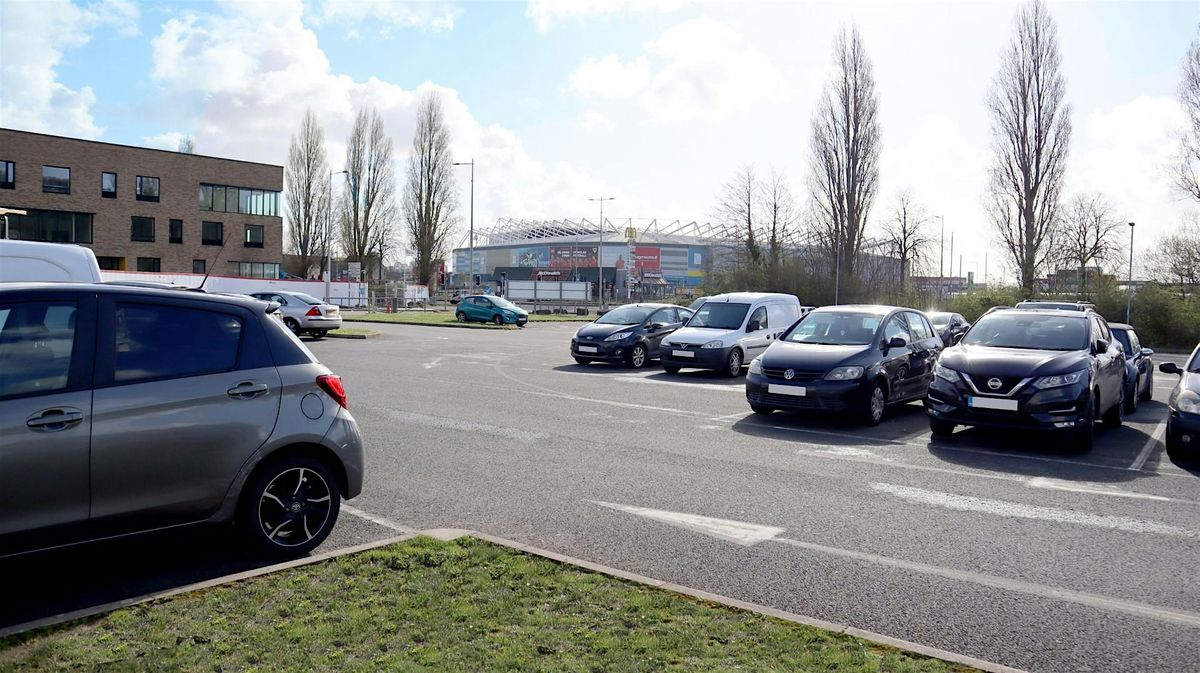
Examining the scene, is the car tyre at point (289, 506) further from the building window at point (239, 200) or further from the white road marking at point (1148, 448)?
the building window at point (239, 200)

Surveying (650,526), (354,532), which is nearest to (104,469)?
(354,532)

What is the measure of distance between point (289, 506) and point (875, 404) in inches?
344

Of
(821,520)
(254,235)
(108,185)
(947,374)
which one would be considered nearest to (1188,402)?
(947,374)

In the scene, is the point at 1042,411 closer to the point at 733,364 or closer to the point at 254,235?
the point at 733,364

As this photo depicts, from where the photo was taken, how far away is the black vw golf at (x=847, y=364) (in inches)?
477

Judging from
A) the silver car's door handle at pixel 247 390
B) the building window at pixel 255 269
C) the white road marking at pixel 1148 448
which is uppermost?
the building window at pixel 255 269

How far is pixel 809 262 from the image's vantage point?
5028cm

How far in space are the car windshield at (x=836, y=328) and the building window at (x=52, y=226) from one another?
53.4 metres

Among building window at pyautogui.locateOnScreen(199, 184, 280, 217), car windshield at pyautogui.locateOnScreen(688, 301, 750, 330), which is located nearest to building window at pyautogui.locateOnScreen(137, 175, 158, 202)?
building window at pyautogui.locateOnScreen(199, 184, 280, 217)

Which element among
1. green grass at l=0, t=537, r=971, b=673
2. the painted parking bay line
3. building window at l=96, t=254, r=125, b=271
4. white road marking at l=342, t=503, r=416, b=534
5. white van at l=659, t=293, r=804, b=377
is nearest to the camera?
green grass at l=0, t=537, r=971, b=673

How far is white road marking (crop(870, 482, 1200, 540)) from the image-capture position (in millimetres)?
6919

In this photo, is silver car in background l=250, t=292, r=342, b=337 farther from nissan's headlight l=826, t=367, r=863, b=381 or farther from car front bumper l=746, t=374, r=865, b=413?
nissan's headlight l=826, t=367, r=863, b=381

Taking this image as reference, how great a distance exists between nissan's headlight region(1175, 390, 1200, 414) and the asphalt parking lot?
0.64 meters

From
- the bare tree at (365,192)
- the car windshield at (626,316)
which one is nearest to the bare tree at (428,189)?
the bare tree at (365,192)
